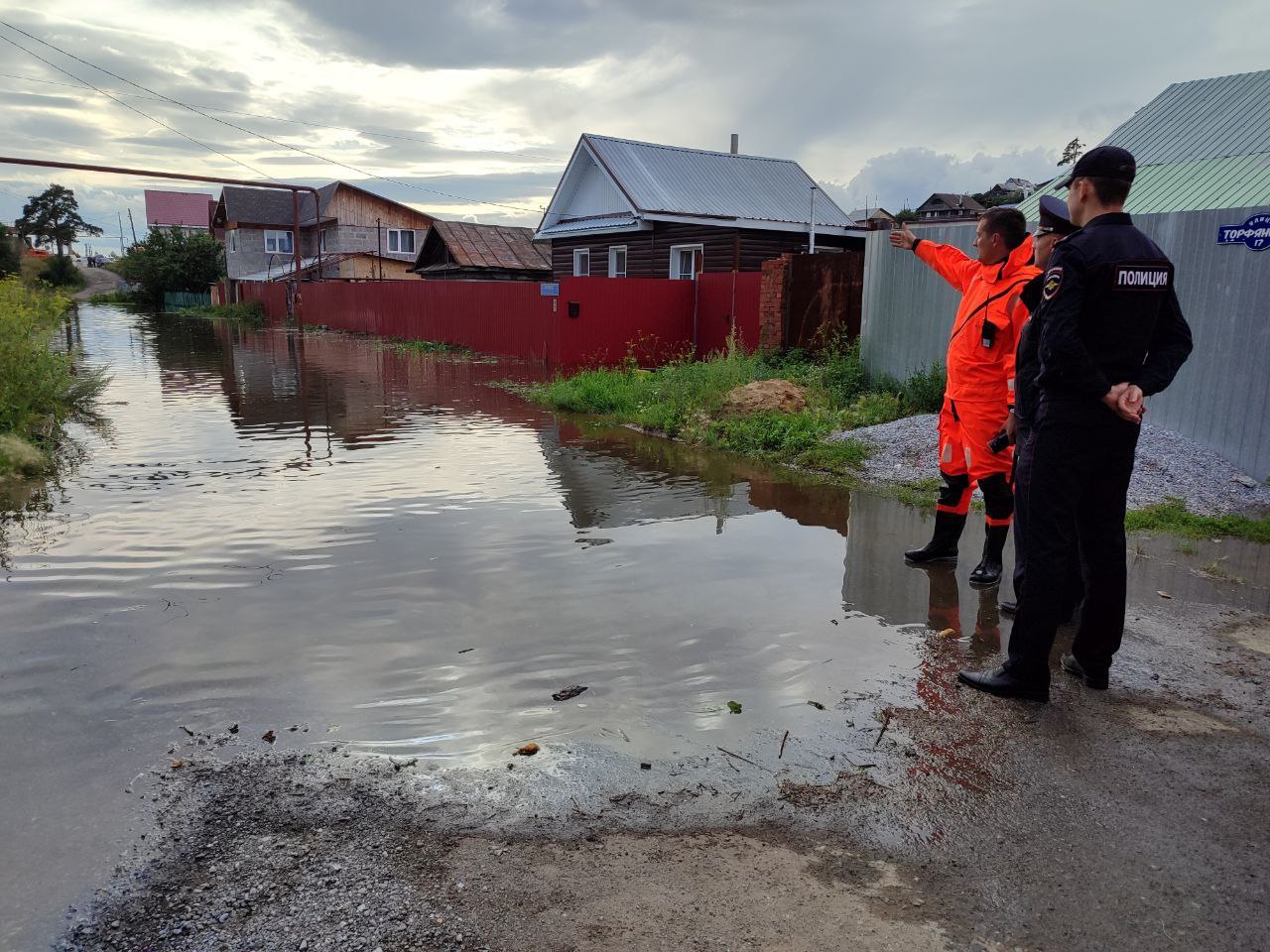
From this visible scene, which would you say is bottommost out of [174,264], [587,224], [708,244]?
[708,244]

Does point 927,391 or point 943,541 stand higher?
point 927,391

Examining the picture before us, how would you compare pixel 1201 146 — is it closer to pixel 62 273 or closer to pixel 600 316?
pixel 600 316

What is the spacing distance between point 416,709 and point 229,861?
3.44 ft

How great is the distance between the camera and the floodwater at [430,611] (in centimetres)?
335

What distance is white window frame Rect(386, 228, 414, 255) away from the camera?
1891 inches

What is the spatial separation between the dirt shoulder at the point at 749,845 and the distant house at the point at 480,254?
33.1 m

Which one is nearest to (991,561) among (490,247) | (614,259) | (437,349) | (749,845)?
(749,845)

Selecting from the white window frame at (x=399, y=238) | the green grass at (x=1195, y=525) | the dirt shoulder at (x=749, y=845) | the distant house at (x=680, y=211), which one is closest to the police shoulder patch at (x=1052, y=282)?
the dirt shoulder at (x=749, y=845)

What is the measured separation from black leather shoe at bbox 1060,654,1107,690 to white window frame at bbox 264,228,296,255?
5342 cm

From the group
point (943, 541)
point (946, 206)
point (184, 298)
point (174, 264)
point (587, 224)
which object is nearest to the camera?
point (943, 541)

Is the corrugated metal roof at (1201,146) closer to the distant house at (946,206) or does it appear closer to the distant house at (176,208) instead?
the distant house at (946,206)

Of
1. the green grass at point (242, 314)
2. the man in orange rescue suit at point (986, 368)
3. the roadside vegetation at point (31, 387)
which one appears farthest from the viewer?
the green grass at point (242, 314)

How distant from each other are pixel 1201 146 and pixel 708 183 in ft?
36.6

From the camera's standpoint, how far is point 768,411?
10.1 meters
